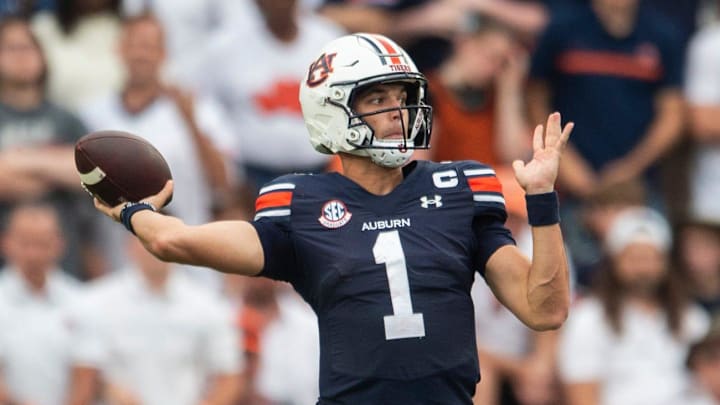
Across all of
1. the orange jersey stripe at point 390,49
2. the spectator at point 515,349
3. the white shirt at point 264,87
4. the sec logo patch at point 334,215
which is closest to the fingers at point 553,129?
the orange jersey stripe at point 390,49

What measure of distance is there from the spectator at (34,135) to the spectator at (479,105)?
6.32 ft

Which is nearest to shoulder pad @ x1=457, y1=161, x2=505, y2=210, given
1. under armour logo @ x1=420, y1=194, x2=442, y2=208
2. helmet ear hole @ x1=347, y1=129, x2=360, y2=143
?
under armour logo @ x1=420, y1=194, x2=442, y2=208

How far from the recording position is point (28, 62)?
890 cm

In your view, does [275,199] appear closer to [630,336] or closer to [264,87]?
[630,336]

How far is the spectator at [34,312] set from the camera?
27.7ft

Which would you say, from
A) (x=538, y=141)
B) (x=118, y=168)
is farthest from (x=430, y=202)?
(x=118, y=168)

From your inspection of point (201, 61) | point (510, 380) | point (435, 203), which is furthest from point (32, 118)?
point (435, 203)

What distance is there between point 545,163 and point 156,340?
378cm

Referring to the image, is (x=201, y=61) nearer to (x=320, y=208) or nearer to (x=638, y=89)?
(x=638, y=89)

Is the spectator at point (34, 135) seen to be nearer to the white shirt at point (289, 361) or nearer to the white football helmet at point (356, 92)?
the white shirt at point (289, 361)

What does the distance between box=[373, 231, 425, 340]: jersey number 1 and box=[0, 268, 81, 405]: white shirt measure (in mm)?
3558

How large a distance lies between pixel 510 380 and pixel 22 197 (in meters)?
2.66

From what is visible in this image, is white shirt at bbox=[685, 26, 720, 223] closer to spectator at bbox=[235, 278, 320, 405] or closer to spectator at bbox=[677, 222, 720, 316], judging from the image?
spectator at bbox=[677, 222, 720, 316]

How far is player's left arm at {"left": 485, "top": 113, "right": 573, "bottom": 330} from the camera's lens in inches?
204
